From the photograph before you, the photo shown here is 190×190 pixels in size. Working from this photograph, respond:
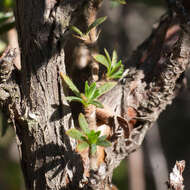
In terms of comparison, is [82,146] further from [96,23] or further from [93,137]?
[96,23]

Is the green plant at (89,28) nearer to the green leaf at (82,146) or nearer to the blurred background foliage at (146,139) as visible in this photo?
the green leaf at (82,146)

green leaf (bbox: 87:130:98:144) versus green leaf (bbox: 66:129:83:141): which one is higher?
green leaf (bbox: 66:129:83:141)

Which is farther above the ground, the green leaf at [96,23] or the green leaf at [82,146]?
the green leaf at [96,23]

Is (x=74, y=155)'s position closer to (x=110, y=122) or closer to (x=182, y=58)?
(x=110, y=122)

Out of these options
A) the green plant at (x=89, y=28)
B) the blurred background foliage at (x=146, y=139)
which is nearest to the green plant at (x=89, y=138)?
the green plant at (x=89, y=28)

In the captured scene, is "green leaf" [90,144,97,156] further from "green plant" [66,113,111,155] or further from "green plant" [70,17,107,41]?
"green plant" [70,17,107,41]

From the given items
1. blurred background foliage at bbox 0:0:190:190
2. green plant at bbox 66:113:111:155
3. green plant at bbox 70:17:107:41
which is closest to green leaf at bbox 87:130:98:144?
green plant at bbox 66:113:111:155

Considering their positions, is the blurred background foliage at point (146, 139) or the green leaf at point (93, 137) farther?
the blurred background foliage at point (146, 139)

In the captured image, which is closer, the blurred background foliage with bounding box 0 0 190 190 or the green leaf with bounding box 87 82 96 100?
the green leaf with bounding box 87 82 96 100

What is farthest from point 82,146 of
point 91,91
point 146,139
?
point 146,139
